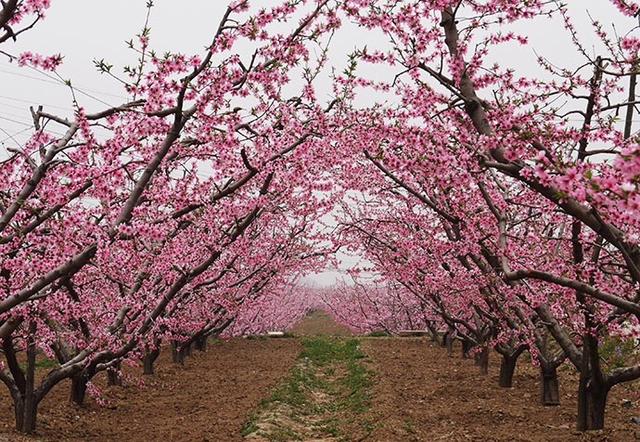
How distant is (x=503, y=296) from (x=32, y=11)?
794 cm

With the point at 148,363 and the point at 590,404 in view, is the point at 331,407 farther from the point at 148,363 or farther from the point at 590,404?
the point at 148,363

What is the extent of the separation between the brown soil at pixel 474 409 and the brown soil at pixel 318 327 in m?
26.3

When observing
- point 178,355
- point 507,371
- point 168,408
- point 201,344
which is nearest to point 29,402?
point 168,408

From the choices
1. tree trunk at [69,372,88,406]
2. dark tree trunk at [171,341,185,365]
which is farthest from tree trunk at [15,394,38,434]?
dark tree trunk at [171,341,185,365]

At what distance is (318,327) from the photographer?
5166 centimetres

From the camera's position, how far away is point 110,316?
35.6ft

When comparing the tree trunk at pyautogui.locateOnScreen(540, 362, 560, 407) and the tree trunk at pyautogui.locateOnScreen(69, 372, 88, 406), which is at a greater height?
the tree trunk at pyautogui.locateOnScreen(540, 362, 560, 407)

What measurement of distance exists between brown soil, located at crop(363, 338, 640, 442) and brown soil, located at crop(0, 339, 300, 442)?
293cm

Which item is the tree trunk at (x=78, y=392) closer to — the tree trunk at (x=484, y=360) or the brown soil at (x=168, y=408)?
the brown soil at (x=168, y=408)

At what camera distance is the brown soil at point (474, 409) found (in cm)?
912

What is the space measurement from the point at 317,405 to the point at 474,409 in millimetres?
3782

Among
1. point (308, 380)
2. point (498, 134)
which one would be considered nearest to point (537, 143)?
point (498, 134)

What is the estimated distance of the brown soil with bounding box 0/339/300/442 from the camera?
10.1m

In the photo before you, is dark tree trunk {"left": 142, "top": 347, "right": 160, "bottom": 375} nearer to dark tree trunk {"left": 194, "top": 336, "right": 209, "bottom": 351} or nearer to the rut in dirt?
the rut in dirt
